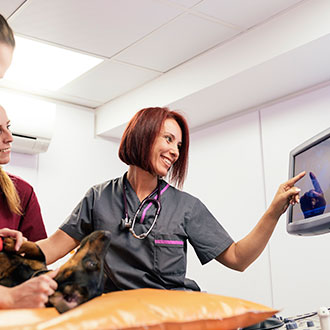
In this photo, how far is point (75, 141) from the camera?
4324mm

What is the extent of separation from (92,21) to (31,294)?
7.69 feet

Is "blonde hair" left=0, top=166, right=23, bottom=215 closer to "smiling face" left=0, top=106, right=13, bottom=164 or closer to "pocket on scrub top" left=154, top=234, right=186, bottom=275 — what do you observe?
"smiling face" left=0, top=106, right=13, bottom=164

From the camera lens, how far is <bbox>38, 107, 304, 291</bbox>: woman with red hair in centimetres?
160

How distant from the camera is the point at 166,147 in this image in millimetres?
1800

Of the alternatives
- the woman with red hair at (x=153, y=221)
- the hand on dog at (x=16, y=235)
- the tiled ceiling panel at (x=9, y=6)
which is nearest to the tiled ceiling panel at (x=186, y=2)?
the tiled ceiling panel at (x=9, y=6)

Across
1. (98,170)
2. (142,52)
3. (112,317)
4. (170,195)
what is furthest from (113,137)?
(112,317)

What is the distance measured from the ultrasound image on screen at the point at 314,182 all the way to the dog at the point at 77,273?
32.3 inches

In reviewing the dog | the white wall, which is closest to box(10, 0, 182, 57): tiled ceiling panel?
the white wall

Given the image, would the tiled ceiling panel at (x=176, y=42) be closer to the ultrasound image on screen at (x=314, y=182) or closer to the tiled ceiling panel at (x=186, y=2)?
the tiled ceiling panel at (x=186, y=2)

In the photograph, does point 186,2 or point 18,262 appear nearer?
point 18,262

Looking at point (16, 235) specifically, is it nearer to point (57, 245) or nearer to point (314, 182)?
point (57, 245)

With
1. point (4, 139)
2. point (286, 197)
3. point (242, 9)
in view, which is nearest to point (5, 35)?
point (4, 139)

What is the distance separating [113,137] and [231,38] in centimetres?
164

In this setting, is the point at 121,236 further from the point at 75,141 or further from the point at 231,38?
the point at 75,141
